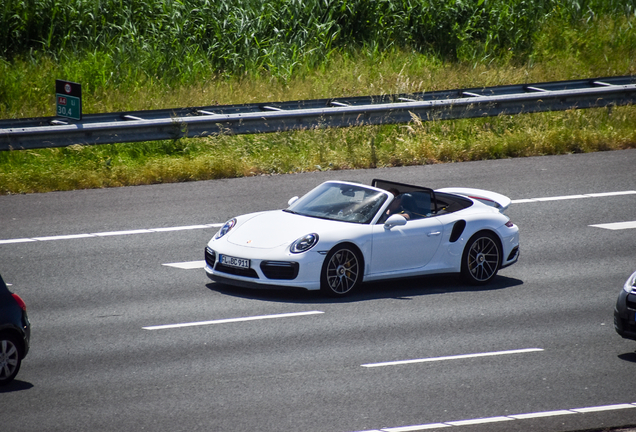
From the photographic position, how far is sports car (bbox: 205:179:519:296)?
34.4 ft

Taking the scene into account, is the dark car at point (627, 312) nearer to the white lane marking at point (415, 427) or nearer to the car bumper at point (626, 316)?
the car bumper at point (626, 316)

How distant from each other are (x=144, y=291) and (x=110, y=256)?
1583 millimetres

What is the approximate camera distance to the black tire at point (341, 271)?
416 inches

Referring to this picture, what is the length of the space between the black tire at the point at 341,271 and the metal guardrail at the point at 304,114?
21.5 ft

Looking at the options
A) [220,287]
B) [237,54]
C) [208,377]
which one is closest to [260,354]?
[208,377]

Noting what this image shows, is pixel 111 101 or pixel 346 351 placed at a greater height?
pixel 111 101

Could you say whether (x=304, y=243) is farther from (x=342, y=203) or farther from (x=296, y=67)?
(x=296, y=67)

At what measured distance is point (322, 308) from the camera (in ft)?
33.9

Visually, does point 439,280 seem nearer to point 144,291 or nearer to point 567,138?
point 144,291

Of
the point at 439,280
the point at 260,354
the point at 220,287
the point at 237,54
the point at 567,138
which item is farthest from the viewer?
the point at 237,54

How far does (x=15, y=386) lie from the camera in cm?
793

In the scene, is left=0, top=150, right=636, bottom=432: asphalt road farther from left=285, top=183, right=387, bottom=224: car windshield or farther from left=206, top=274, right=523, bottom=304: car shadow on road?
left=285, top=183, right=387, bottom=224: car windshield

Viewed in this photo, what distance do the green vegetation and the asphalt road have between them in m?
2.21

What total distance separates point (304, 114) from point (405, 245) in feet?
21.4
